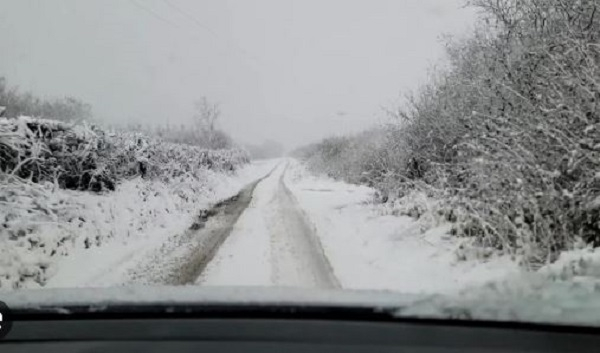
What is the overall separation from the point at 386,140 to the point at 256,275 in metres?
13.8

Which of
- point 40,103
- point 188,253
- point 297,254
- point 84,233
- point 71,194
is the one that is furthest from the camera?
point 40,103

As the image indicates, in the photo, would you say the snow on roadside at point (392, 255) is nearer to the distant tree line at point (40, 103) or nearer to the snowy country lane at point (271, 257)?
the snowy country lane at point (271, 257)

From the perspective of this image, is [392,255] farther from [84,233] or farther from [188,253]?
[84,233]

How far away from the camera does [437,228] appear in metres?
11.7

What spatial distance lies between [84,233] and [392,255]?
18.6 feet

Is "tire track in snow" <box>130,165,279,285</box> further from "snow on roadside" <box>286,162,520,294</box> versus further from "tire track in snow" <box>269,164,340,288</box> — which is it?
"snow on roadside" <box>286,162,520,294</box>

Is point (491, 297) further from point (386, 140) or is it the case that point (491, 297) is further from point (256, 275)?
point (386, 140)

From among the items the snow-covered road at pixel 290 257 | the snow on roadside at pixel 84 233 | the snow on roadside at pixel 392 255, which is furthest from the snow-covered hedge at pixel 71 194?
the snow on roadside at pixel 392 255

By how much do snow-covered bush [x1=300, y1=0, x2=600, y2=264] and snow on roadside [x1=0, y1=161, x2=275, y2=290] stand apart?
536 cm

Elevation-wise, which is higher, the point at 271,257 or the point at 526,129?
the point at 526,129

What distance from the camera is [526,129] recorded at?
10.0 metres

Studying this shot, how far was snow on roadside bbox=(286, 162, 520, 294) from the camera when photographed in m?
7.30

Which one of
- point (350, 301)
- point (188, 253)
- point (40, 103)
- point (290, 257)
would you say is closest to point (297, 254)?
point (290, 257)

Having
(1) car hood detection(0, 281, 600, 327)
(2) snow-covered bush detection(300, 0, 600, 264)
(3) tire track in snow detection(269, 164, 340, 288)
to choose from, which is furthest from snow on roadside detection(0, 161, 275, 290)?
(1) car hood detection(0, 281, 600, 327)
